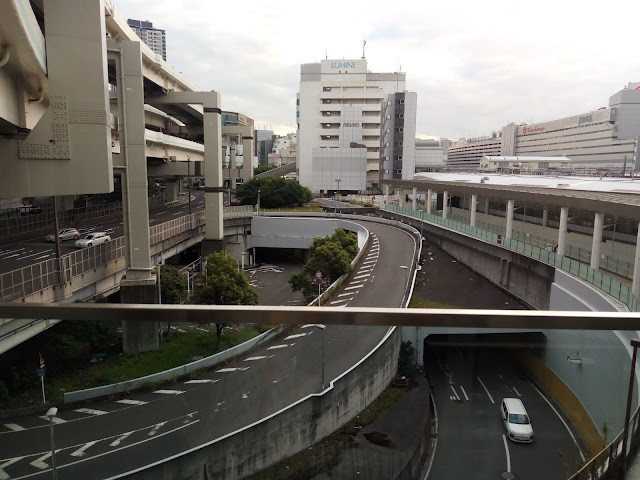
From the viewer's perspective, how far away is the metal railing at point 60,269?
779 cm

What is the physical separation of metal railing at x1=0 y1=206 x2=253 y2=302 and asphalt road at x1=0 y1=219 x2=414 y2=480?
6.17 m

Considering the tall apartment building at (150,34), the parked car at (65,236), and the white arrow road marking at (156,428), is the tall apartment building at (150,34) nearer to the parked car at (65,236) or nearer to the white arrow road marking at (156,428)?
the parked car at (65,236)

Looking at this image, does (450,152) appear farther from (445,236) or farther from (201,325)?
(201,325)

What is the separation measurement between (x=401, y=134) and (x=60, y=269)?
32183mm

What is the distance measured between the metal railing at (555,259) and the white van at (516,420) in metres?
8.80

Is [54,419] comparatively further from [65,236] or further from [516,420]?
[65,236]

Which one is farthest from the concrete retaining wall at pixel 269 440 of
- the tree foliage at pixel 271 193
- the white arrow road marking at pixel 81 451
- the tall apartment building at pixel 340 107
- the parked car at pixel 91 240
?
the tall apartment building at pixel 340 107

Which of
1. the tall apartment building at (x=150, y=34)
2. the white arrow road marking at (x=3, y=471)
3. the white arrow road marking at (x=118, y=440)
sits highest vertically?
the tall apartment building at (x=150, y=34)

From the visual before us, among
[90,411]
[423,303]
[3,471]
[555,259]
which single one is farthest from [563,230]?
[3,471]

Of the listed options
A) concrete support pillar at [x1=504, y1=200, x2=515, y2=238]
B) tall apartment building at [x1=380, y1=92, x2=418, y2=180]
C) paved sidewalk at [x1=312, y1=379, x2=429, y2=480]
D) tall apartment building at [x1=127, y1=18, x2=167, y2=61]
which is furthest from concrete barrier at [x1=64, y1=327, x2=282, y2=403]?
tall apartment building at [x1=127, y1=18, x2=167, y2=61]

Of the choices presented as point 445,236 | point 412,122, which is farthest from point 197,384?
point 412,122

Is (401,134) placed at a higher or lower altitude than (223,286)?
higher

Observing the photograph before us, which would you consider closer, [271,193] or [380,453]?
[380,453]

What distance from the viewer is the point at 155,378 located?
6.35 feet
